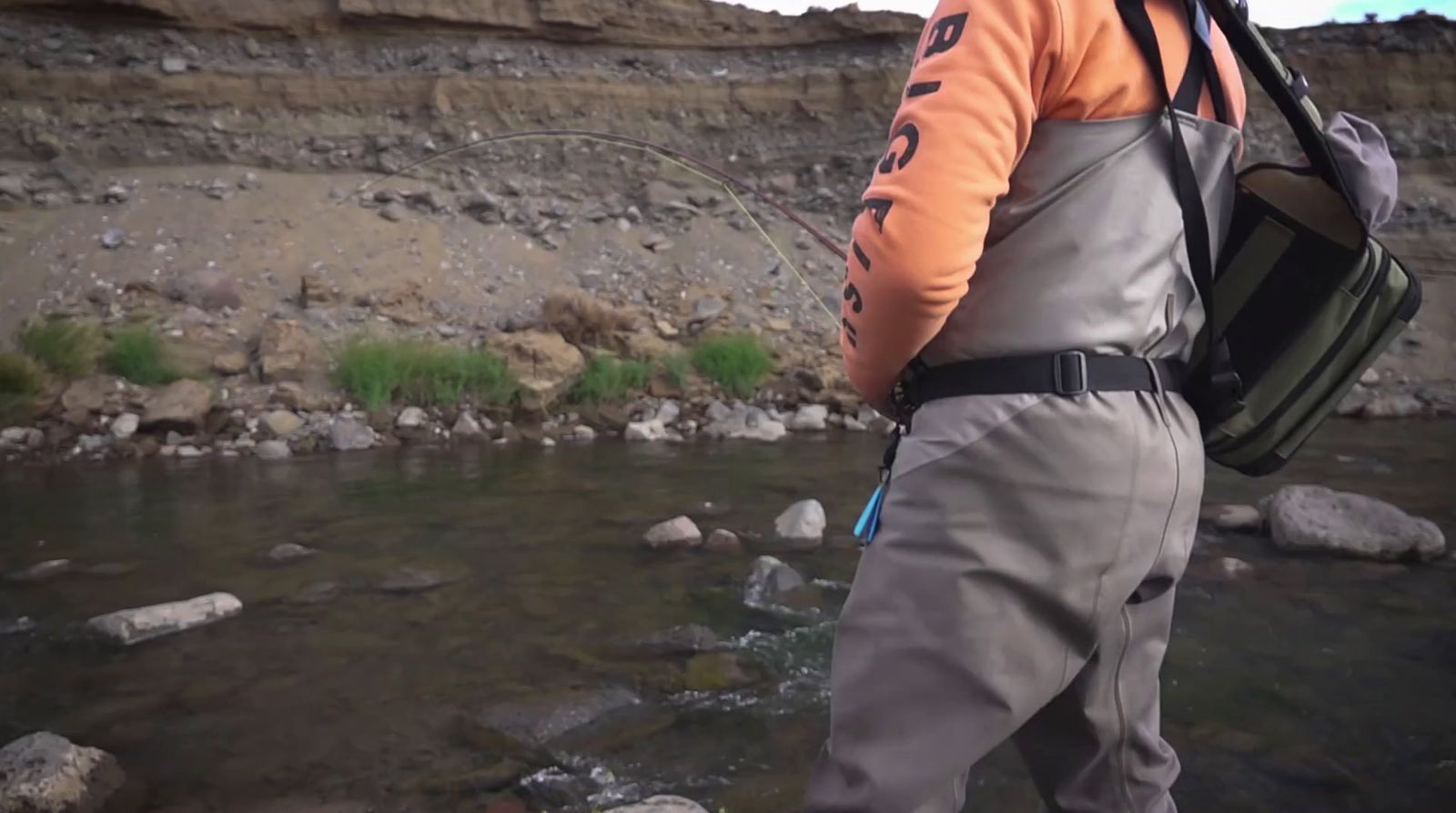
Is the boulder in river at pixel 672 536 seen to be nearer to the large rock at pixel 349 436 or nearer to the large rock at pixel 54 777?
the large rock at pixel 54 777

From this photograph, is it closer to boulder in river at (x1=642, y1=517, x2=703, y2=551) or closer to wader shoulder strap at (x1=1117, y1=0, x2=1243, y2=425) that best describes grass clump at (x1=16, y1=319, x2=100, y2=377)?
boulder in river at (x1=642, y1=517, x2=703, y2=551)

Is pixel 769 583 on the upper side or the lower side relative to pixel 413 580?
upper

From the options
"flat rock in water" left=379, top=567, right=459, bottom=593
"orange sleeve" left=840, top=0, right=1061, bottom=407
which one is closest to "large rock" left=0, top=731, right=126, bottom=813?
"flat rock in water" left=379, top=567, right=459, bottom=593

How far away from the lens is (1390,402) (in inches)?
425

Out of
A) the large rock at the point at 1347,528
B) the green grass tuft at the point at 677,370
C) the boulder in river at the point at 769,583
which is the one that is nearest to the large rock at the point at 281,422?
the green grass tuft at the point at 677,370

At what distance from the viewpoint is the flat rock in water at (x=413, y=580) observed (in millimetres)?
4707

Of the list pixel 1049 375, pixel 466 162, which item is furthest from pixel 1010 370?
pixel 466 162

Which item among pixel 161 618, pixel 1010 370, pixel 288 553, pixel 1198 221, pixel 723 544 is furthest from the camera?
pixel 723 544

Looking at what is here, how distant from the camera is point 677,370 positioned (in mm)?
10242

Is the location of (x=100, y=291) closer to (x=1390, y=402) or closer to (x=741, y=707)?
(x=741, y=707)

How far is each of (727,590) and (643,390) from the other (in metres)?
5.64

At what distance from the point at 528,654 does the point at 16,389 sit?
656 cm

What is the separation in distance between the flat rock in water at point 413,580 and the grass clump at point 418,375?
4.61 meters

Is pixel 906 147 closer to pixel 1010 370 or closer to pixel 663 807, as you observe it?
pixel 1010 370
